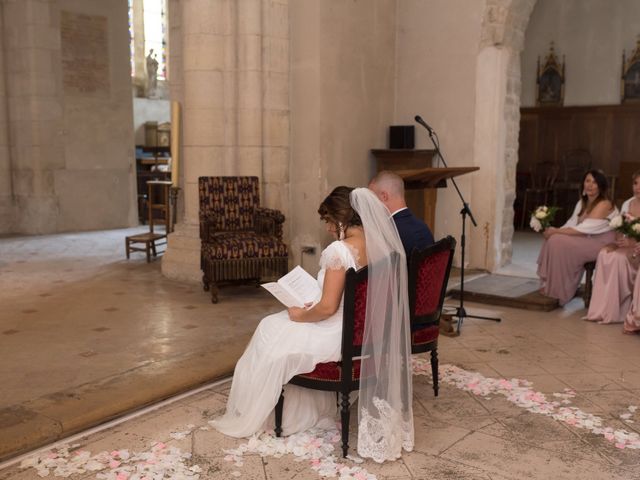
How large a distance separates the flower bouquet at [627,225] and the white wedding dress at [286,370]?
3197mm

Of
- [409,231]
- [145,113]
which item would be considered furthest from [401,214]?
[145,113]

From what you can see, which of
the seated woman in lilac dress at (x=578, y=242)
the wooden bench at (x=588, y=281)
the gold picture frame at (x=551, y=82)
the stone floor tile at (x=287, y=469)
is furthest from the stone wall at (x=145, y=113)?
the stone floor tile at (x=287, y=469)

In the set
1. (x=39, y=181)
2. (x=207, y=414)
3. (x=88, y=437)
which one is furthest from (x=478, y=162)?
(x=39, y=181)

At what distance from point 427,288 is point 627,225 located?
269 centimetres

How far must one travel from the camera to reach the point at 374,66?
7.80m

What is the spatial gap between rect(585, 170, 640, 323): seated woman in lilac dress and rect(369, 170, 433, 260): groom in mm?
2384

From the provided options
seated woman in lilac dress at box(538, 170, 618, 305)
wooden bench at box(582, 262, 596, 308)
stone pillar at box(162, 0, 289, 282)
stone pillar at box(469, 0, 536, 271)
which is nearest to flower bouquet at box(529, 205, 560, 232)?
seated woman in lilac dress at box(538, 170, 618, 305)

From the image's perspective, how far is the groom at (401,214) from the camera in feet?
13.1

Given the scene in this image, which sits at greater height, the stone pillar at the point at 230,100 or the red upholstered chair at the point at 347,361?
the stone pillar at the point at 230,100

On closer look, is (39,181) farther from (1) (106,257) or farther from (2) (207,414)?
(2) (207,414)

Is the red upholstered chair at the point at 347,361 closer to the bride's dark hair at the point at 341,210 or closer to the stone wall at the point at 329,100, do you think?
the bride's dark hair at the point at 341,210

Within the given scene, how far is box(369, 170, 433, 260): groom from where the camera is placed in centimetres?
400

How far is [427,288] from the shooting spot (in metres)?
3.68

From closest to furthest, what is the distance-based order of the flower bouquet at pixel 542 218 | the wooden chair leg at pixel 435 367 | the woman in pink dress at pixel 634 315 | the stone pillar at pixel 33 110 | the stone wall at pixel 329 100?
the wooden chair leg at pixel 435 367, the woman in pink dress at pixel 634 315, the flower bouquet at pixel 542 218, the stone wall at pixel 329 100, the stone pillar at pixel 33 110
